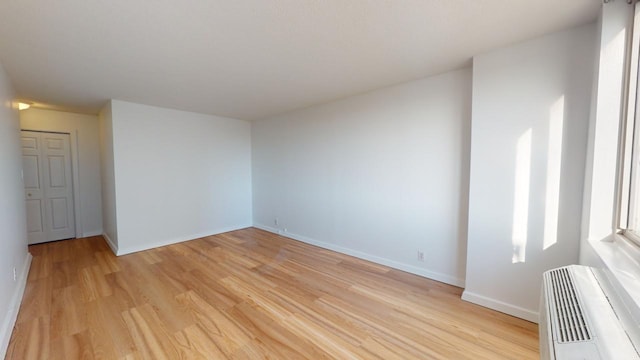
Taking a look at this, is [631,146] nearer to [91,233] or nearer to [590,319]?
[590,319]

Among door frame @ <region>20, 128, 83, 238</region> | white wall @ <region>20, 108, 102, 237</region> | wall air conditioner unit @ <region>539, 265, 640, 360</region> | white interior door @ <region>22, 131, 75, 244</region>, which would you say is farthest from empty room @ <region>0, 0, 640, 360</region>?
door frame @ <region>20, 128, 83, 238</region>

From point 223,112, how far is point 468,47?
388cm

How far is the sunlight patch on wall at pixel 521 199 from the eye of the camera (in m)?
2.07

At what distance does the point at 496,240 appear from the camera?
2.22 metres

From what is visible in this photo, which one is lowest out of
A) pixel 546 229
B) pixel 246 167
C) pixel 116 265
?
pixel 116 265

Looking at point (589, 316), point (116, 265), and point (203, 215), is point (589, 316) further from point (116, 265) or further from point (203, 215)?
point (203, 215)

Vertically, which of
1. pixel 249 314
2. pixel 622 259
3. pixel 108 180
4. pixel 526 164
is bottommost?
pixel 249 314

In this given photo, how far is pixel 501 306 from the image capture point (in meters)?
2.19

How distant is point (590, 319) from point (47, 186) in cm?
683

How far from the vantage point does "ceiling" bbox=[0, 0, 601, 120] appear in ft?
5.14

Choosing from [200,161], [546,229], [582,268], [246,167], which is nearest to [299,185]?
[246,167]

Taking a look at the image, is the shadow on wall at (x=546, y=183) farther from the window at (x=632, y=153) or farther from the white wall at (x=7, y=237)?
the white wall at (x=7, y=237)

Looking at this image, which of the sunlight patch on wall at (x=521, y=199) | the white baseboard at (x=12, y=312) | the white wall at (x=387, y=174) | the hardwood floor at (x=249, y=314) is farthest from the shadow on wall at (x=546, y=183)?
the white baseboard at (x=12, y=312)

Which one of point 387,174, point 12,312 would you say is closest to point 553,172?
point 387,174
